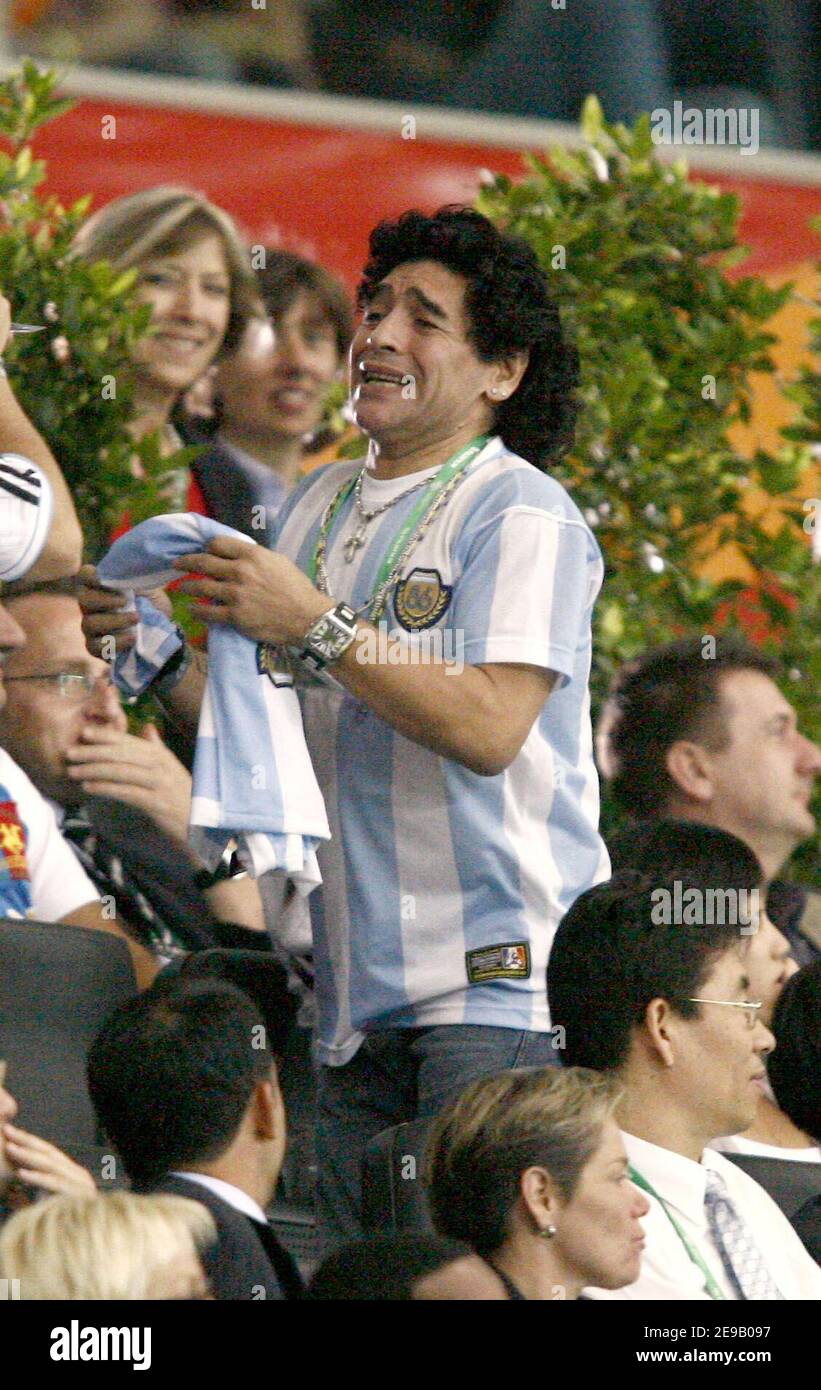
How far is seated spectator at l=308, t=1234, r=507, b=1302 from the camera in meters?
2.27

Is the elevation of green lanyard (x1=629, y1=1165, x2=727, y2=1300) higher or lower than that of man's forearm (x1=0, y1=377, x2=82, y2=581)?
lower

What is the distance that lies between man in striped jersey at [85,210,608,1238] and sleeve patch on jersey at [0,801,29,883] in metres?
0.40

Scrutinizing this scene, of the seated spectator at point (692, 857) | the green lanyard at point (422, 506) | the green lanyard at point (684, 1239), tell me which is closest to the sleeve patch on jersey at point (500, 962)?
the seated spectator at point (692, 857)

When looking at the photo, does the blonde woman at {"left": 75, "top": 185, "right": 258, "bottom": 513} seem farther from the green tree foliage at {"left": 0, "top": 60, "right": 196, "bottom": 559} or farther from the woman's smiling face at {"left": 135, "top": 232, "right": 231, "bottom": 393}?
the green tree foliage at {"left": 0, "top": 60, "right": 196, "bottom": 559}

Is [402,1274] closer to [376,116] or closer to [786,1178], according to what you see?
[786,1178]

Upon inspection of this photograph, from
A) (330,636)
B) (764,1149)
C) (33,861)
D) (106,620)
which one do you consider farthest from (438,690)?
(764,1149)

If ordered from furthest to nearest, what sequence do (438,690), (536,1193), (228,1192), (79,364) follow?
1. (79,364)
2. (438,690)
3. (228,1192)
4. (536,1193)

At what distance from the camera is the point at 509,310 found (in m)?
3.19

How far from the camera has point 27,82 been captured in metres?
4.33

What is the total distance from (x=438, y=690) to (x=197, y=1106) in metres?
0.61

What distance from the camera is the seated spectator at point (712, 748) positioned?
4480 mm

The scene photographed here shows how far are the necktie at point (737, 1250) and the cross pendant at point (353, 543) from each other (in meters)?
1.00

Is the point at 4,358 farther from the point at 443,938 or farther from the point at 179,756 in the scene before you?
the point at 443,938

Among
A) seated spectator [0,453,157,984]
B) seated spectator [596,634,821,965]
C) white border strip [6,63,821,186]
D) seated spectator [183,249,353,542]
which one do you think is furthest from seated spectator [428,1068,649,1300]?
white border strip [6,63,821,186]
